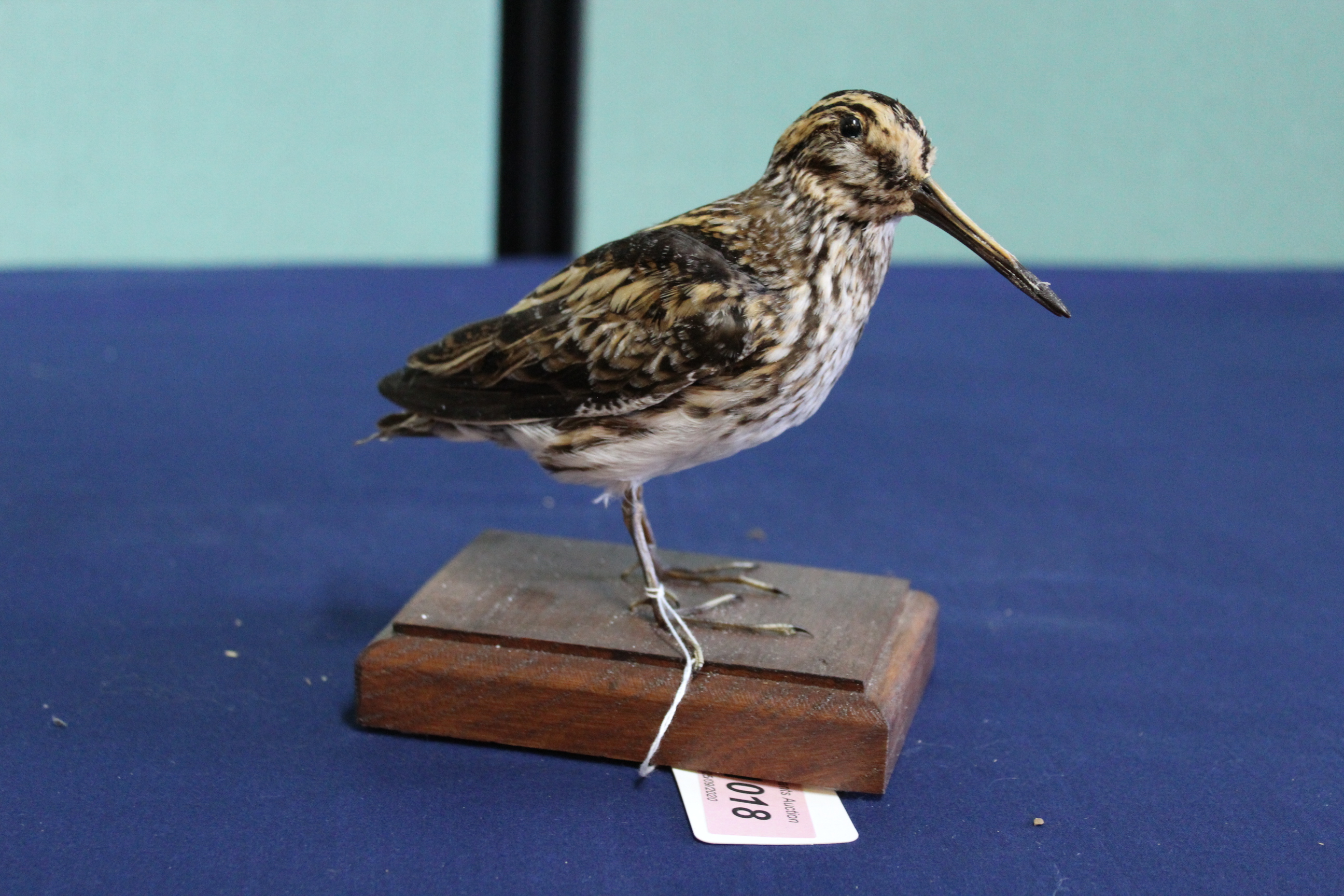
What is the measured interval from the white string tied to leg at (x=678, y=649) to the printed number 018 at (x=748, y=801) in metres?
0.10

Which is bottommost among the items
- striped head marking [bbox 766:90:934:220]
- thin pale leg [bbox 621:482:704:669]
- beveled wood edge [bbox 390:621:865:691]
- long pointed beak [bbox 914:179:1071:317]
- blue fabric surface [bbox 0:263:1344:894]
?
blue fabric surface [bbox 0:263:1344:894]

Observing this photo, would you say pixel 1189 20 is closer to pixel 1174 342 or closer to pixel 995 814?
pixel 1174 342

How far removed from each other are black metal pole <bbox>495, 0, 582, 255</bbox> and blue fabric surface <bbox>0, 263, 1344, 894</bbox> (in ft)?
1.84

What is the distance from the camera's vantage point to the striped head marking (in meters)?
1.44

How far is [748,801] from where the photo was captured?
1.51m

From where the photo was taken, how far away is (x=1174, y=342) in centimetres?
338

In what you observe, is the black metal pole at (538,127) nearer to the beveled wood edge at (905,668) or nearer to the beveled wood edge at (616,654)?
the beveled wood edge at (905,668)

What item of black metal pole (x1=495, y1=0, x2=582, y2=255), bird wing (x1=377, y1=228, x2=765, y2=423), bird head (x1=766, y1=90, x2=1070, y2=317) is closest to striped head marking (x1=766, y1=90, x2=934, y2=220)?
bird head (x1=766, y1=90, x2=1070, y2=317)

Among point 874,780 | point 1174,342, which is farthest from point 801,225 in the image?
point 1174,342

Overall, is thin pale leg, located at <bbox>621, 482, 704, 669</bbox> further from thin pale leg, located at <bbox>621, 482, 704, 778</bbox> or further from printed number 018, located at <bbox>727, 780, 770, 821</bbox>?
printed number 018, located at <bbox>727, 780, 770, 821</bbox>

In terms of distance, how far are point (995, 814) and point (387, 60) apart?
121 inches

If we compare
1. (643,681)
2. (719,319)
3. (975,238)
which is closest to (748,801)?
(643,681)

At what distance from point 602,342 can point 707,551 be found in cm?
75

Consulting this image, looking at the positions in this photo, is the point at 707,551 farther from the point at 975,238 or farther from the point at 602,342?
the point at 975,238
